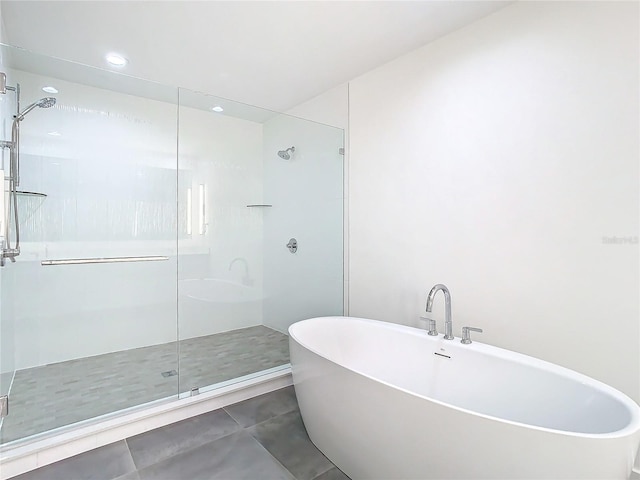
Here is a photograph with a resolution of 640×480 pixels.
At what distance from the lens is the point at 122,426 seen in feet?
6.73

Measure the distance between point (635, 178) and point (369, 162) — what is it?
1690mm

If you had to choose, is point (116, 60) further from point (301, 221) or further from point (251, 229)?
point (301, 221)

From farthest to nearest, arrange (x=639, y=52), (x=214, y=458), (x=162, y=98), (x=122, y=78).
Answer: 1. (x=162, y=98)
2. (x=122, y=78)
3. (x=214, y=458)
4. (x=639, y=52)

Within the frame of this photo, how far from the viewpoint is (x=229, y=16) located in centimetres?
208

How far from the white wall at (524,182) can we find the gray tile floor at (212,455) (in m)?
1.15

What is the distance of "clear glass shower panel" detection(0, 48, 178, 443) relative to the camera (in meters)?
2.35

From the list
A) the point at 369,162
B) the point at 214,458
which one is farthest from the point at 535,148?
the point at 214,458

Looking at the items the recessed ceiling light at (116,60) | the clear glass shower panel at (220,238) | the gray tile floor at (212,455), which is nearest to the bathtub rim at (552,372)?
the gray tile floor at (212,455)

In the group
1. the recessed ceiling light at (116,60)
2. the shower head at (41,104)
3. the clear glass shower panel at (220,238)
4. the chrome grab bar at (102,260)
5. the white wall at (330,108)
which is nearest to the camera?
the shower head at (41,104)

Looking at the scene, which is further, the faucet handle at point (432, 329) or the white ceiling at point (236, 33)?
the faucet handle at point (432, 329)

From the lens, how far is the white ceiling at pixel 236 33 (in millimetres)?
2008

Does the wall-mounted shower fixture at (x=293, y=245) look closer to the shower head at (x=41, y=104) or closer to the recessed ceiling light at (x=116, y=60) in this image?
the recessed ceiling light at (x=116, y=60)

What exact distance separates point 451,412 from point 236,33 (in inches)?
95.8

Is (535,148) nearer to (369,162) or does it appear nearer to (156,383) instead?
(369,162)
